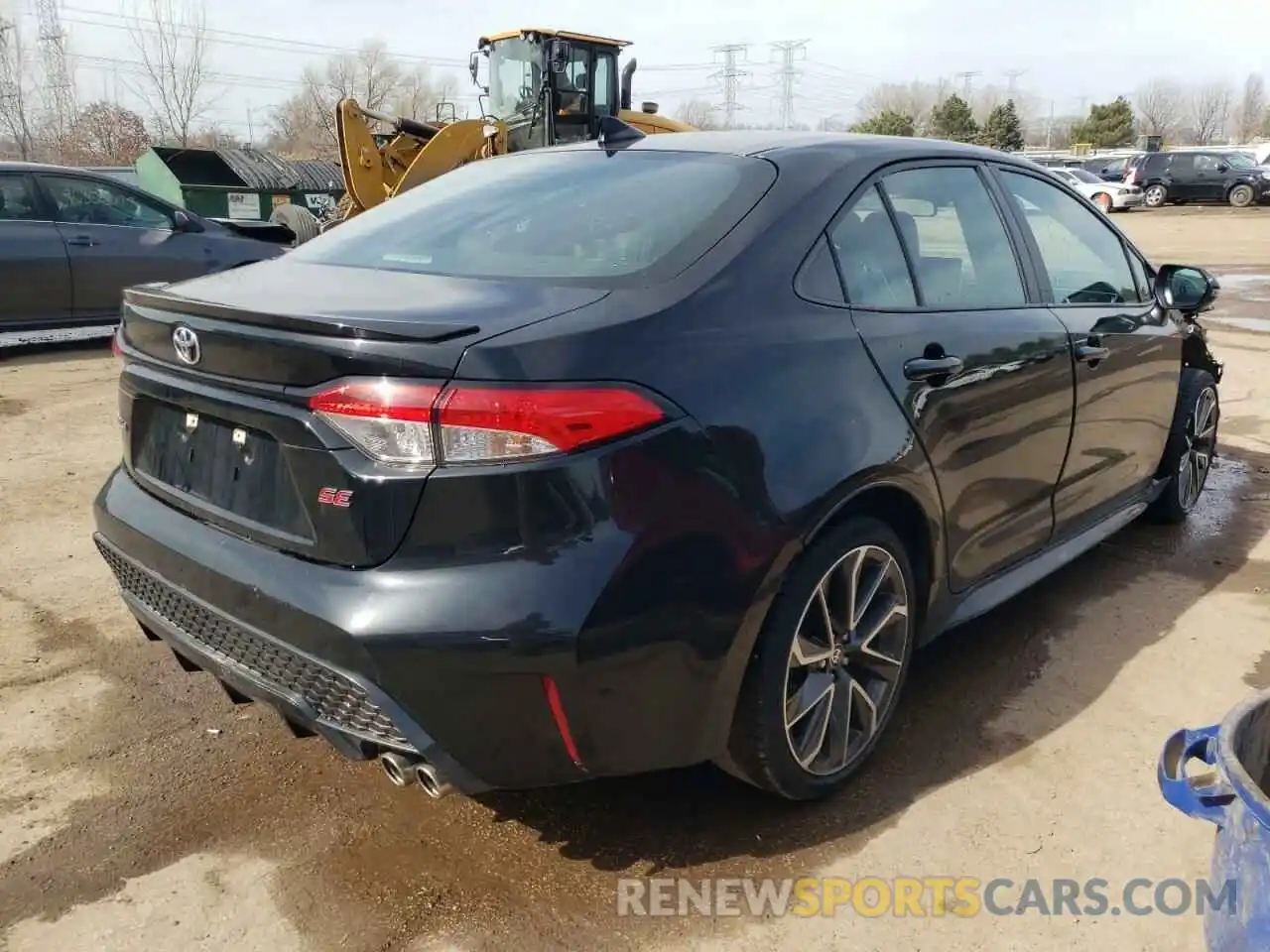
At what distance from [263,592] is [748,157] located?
5.36ft

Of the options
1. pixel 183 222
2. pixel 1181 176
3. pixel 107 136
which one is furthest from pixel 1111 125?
pixel 183 222

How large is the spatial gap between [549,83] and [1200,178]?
31.3 metres

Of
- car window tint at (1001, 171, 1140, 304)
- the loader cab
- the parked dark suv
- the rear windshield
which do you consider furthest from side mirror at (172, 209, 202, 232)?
the parked dark suv

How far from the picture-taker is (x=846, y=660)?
268 centimetres

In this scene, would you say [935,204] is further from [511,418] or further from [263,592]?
[263,592]

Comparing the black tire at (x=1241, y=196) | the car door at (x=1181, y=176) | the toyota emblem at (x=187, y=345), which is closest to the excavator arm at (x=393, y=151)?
the toyota emblem at (x=187, y=345)

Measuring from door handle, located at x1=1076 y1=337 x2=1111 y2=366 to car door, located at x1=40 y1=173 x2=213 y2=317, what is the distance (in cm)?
783

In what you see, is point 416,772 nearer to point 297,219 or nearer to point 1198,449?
point 1198,449

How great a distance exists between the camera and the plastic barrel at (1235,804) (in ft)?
5.21

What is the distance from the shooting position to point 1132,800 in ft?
8.96

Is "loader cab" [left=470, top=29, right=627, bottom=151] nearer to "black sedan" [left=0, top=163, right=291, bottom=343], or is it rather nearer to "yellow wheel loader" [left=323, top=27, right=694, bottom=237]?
"yellow wheel loader" [left=323, top=27, right=694, bottom=237]

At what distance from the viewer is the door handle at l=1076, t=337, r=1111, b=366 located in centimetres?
348

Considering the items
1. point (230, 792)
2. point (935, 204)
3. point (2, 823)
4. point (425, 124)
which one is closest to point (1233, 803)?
point (935, 204)

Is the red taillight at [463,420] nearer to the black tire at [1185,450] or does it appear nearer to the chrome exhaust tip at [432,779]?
the chrome exhaust tip at [432,779]
